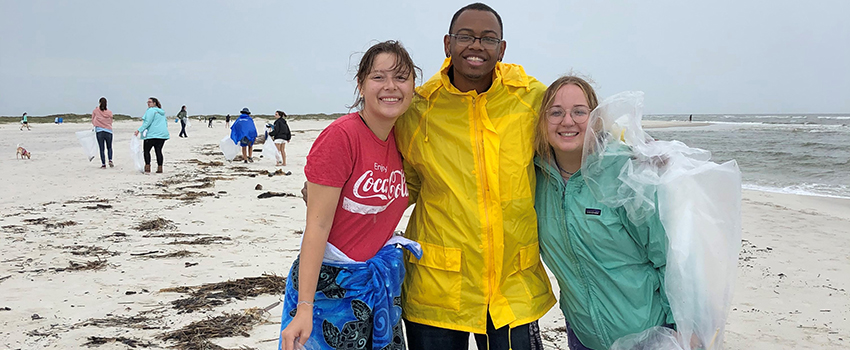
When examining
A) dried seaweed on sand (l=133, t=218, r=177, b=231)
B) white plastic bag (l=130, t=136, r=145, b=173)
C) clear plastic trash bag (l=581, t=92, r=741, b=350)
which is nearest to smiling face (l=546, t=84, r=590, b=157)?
clear plastic trash bag (l=581, t=92, r=741, b=350)

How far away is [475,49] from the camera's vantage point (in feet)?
6.91

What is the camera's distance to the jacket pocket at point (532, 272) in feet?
7.04

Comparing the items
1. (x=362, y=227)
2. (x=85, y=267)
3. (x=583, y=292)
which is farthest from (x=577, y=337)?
(x=85, y=267)

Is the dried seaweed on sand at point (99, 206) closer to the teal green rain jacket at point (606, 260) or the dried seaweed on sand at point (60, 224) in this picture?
the dried seaweed on sand at point (60, 224)

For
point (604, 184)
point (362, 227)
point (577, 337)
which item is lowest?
point (577, 337)

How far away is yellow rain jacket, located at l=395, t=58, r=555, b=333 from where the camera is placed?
2.08 m

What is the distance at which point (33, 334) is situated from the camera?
3289 mm

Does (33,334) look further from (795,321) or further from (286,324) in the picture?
(795,321)

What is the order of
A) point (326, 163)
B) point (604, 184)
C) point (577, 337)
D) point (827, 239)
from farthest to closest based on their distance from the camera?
point (827, 239) < point (577, 337) < point (604, 184) < point (326, 163)

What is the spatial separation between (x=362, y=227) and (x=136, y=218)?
19.9 feet

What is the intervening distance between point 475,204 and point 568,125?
50 cm

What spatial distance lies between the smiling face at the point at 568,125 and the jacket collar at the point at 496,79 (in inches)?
7.1

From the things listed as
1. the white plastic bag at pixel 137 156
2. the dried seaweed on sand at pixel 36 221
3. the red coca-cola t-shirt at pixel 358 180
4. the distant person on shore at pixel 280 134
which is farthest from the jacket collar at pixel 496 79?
the distant person on shore at pixel 280 134

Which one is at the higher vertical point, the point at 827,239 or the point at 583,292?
the point at 583,292
